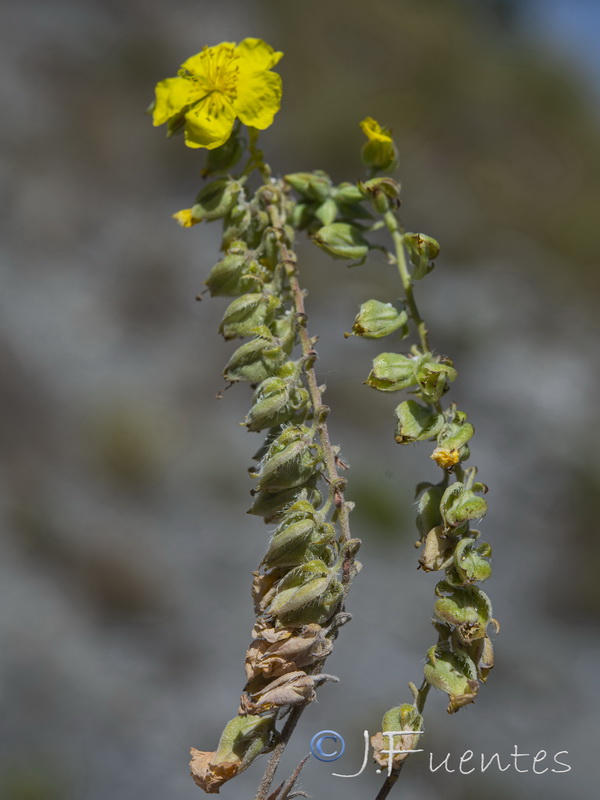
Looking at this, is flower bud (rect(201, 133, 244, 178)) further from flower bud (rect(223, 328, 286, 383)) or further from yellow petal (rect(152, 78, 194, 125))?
flower bud (rect(223, 328, 286, 383))

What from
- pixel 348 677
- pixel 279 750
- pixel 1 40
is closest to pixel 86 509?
pixel 348 677

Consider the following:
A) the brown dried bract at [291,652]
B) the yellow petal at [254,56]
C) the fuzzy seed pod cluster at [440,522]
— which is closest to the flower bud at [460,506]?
the fuzzy seed pod cluster at [440,522]

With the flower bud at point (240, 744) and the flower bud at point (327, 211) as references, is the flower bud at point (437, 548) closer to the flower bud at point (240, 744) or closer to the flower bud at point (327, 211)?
the flower bud at point (240, 744)

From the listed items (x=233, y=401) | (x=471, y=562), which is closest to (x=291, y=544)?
(x=471, y=562)

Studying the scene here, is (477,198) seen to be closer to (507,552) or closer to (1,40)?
(507,552)

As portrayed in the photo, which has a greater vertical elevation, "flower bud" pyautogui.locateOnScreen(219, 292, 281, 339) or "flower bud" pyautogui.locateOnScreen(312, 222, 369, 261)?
"flower bud" pyautogui.locateOnScreen(312, 222, 369, 261)

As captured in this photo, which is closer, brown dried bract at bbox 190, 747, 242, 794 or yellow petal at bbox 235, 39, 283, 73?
brown dried bract at bbox 190, 747, 242, 794

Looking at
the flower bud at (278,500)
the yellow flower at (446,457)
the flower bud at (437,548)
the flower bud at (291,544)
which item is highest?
the yellow flower at (446,457)

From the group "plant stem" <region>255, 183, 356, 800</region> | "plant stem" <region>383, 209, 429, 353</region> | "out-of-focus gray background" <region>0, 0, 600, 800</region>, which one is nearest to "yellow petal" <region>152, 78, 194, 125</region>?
"plant stem" <region>255, 183, 356, 800</region>
